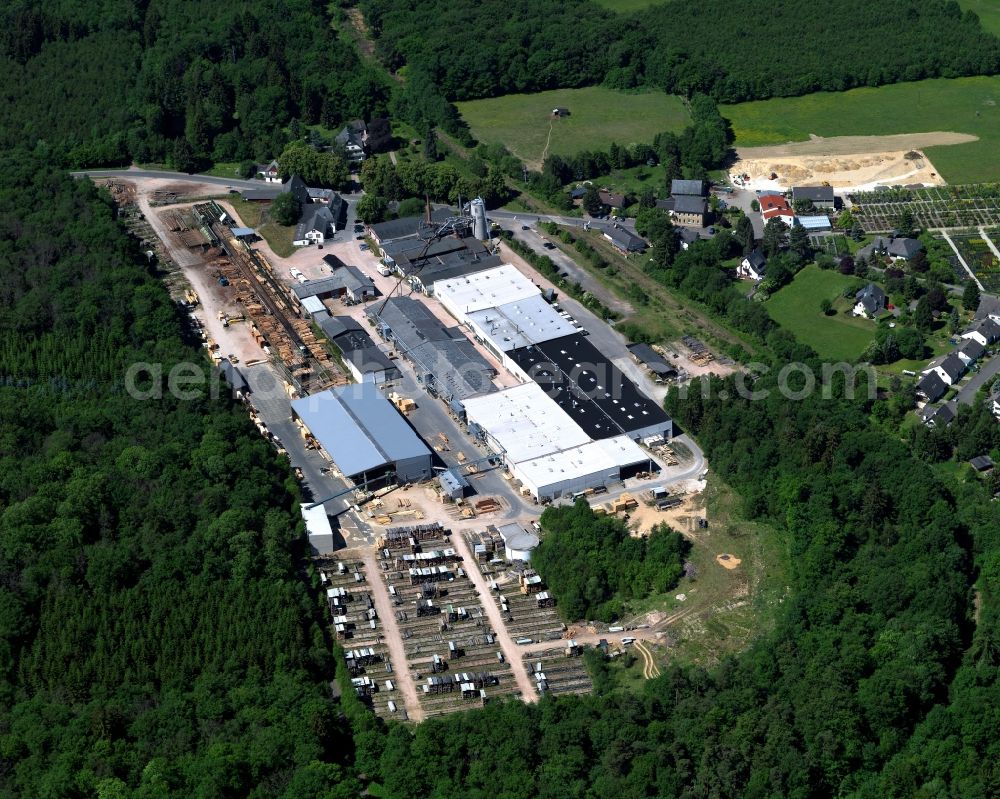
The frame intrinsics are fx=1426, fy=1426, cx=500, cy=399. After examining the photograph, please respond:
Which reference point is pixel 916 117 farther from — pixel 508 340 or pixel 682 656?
pixel 682 656

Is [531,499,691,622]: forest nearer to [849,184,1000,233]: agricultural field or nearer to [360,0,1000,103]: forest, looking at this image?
[849,184,1000,233]: agricultural field

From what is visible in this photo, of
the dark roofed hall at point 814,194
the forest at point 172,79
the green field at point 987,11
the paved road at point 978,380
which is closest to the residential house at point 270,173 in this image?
the forest at point 172,79

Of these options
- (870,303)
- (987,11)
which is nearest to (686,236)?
(870,303)

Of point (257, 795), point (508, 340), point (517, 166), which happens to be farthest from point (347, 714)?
point (517, 166)

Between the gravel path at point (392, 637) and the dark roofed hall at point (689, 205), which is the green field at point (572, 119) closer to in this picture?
the dark roofed hall at point (689, 205)

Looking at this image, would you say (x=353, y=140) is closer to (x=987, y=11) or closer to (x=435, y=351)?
(x=435, y=351)

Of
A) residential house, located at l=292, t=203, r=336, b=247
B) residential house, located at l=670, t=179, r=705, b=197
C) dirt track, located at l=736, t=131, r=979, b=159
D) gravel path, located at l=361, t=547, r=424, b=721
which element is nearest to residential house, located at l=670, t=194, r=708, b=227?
residential house, located at l=670, t=179, r=705, b=197
